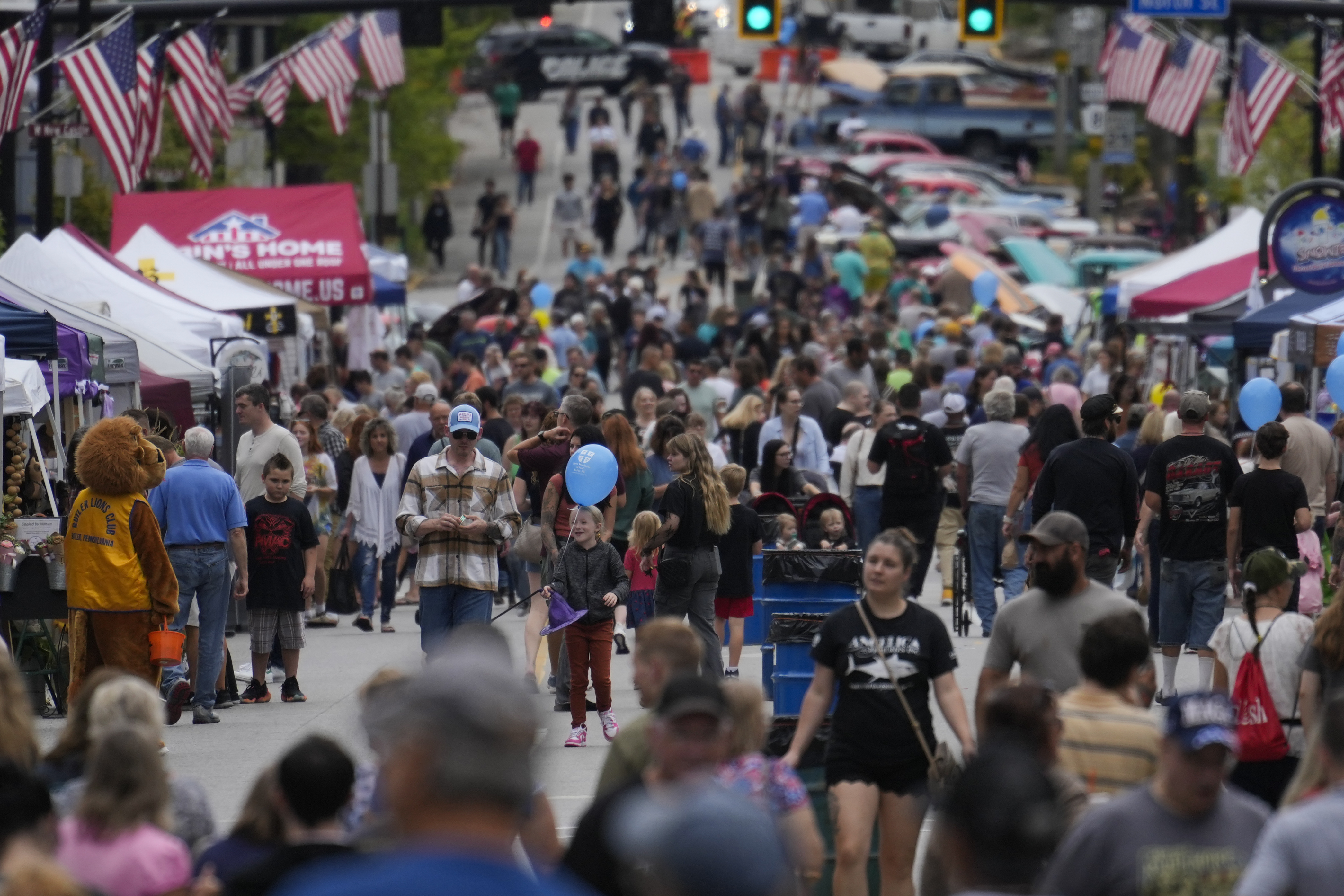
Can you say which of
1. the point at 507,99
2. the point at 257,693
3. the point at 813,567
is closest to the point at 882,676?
the point at 813,567

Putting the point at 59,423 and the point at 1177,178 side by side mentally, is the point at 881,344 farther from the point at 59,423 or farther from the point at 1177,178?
the point at 1177,178

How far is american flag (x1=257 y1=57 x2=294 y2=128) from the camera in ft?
79.4

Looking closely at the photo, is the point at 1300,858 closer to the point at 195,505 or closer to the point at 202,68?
the point at 195,505

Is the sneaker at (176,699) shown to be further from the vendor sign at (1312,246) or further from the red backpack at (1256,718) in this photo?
the vendor sign at (1312,246)

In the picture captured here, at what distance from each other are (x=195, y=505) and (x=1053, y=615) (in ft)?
19.0

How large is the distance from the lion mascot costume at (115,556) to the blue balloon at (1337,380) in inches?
310

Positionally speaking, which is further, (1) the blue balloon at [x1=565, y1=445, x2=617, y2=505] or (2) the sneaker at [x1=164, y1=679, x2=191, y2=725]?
(1) the blue balloon at [x1=565, y1=445, x2=617, y2=505]

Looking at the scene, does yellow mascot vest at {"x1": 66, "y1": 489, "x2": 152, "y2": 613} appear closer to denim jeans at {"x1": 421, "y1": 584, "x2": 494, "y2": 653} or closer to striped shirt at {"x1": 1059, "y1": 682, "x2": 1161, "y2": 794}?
denim jeans at {"x1": 421, "y1": 584, "x2": 494, "y2": 653}

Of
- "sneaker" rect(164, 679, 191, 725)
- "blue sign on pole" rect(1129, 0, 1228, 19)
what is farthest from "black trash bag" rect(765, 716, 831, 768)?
"blue sign on pole" rect(1129, 0, 1228, 19)

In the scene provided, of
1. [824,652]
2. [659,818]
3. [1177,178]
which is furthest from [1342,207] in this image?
[1177,178]

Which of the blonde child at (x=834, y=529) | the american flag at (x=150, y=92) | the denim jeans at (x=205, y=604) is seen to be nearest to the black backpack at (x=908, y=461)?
the blonde child at (x=834, y=529)

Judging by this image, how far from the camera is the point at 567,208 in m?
39.8

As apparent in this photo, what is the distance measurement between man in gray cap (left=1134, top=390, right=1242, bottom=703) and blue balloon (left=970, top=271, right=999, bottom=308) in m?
18.6

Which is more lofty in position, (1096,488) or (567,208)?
(567,208)
